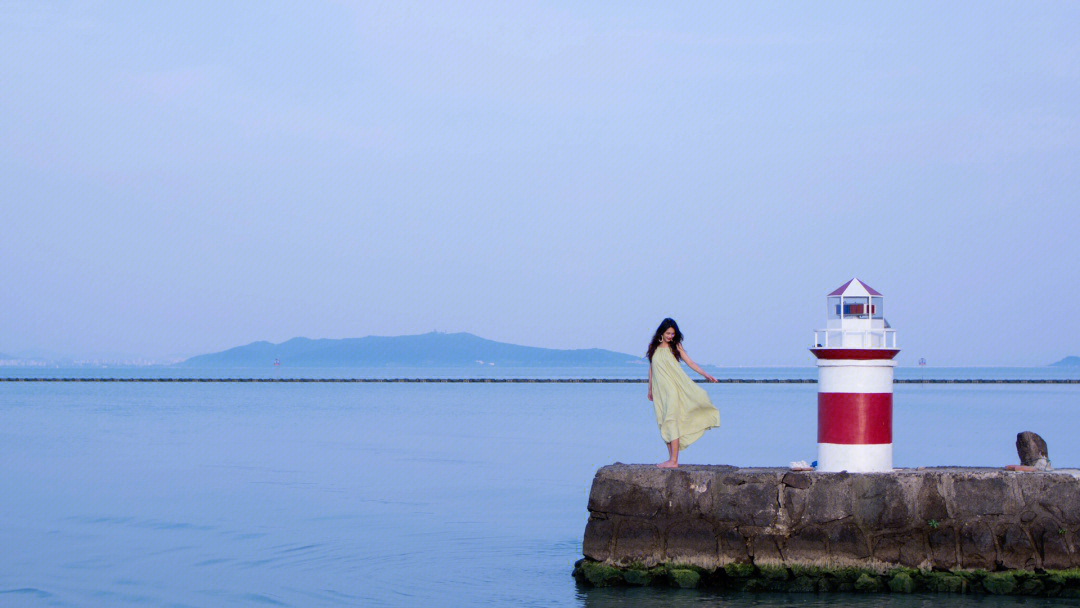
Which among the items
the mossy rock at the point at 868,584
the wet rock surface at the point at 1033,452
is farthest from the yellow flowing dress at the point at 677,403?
the wet rock surface at the point at 1033,452

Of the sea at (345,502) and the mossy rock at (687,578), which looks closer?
the mossy rock at (687,578)

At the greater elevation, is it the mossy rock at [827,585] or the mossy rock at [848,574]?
the mossy rock at [848,574]

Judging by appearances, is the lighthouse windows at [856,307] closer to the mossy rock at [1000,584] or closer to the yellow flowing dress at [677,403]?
the yellow flowing dress at [677,403]

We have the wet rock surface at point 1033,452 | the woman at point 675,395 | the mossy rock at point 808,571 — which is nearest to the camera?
the mossy rock at point 808,571

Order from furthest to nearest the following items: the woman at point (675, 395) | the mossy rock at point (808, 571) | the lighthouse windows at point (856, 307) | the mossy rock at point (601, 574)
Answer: the woman at point (675, 395) < the mossy rock at point (601, 574) < the lighthouse windows at point (856, 307) < the mossy rock at point (808, 571)

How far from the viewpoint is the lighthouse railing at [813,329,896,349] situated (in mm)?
9336

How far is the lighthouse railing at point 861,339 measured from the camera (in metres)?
9.34

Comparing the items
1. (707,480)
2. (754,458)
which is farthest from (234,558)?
(754,458)

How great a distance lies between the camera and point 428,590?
1055 centimetres

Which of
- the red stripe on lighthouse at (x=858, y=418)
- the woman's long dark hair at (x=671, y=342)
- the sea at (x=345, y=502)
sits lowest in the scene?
the sea at (x=345, y=502)

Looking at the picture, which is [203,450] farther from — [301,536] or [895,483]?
[895,483]

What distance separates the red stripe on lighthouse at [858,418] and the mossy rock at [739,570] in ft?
3.88

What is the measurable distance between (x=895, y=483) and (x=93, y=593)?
7.08 metres

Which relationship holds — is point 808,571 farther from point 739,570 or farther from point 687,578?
point 687,578
